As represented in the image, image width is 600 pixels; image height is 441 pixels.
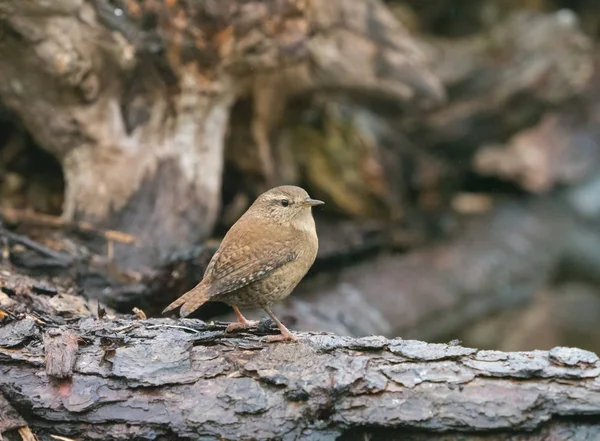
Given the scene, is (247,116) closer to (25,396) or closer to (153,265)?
(153,265)

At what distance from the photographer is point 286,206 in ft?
11.9

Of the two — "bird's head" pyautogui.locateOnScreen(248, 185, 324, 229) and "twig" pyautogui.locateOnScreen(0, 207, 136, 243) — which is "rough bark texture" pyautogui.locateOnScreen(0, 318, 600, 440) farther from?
"twig" pyautogui.locateOnScreen(0, 207, 136, 243)

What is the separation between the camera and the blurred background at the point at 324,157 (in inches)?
180

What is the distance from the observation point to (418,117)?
754cm

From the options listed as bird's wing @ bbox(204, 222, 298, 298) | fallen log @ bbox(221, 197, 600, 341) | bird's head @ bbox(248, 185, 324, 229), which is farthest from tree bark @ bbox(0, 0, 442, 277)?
bird's wing @ bbox(204, 222, 298, 298)

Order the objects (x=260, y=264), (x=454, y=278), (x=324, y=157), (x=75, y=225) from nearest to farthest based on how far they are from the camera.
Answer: (x=260, y=264), (x=75, y=225), (x=324, y=157), (x=454, y=278)

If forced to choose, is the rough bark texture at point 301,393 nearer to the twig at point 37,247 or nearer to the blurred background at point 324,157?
the blurred background at point 324,157

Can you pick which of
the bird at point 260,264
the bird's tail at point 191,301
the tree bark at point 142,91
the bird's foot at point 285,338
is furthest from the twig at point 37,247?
the bird's foot at point 285,338

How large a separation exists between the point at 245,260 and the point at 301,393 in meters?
0.76

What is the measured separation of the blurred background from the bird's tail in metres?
0.61

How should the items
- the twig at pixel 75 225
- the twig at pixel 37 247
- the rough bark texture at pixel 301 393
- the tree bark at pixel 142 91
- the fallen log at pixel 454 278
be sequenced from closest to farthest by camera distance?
the rough bark texture at pixel 301 393 → the twig at pixel 37 247 → the tree bark at pixel 142 91 → the twig at pixel 75 225 → the fallen log at pixel 454 278

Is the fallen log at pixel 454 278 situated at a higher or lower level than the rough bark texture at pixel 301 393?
higher

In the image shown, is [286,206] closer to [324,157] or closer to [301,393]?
[301,393]

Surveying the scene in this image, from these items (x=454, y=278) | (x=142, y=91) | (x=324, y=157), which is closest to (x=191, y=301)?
(x=142, y=91)
